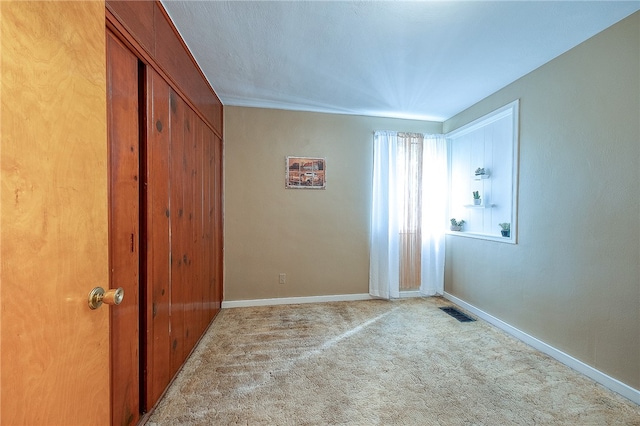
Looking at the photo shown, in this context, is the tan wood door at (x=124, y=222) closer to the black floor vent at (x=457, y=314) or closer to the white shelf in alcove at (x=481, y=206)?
the black floor vent at (x=457, y=314)

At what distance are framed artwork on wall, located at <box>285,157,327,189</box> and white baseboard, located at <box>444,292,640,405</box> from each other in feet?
8.17

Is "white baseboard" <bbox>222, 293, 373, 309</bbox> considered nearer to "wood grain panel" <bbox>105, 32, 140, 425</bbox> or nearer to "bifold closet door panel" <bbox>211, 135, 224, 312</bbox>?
"bifold closet door panel" <bbox>211, 135, 224, 312</bbox>

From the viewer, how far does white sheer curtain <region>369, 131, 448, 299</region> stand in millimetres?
3414

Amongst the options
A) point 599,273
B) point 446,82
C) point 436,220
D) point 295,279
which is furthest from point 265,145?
point 599,273

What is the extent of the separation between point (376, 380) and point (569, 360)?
1606 mm

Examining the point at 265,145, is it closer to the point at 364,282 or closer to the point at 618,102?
the point at 364,282

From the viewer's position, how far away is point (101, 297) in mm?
791

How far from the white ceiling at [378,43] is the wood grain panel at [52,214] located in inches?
48.0

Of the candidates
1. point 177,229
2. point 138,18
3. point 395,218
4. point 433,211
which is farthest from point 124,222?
point 433,211

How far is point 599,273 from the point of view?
6.02ft

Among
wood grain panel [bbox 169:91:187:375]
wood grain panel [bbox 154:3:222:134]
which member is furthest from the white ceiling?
Result: wood grain panel [bbox 169:91:187:375]

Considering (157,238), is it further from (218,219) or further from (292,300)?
(292,300)

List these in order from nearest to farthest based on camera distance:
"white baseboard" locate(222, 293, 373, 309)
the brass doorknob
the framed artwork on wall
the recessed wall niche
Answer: the brass doorknob < the recessed wall niche < "white baseboard" locate(222, 293, 373, 309) < the framed artwork on wall

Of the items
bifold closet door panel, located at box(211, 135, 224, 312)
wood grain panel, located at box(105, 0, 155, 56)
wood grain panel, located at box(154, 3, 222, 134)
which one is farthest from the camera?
bifold closet door panel, located at box(211, 135, 224, 312)
